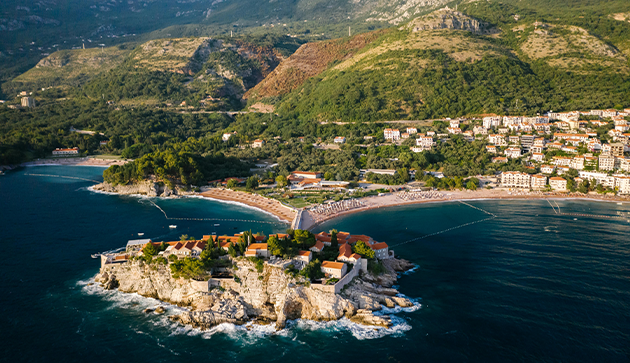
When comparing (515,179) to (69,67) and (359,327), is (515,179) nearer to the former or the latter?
(359,327)

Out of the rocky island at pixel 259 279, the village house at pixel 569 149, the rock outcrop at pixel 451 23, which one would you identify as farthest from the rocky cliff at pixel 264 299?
the rock outcrop at pixel 451 23

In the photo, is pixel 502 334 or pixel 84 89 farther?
pixel 84 89

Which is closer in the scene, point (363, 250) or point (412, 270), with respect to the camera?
point (363, 250)

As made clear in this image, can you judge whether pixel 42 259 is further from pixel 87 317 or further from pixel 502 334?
pixel 502 334

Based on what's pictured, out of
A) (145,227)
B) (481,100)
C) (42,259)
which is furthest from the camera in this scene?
(481,100)

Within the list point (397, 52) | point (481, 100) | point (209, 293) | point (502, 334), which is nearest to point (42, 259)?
point (209, 293)

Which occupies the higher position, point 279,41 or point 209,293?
point 279,41

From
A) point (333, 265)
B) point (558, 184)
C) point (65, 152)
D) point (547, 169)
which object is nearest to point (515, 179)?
point (558, 184)

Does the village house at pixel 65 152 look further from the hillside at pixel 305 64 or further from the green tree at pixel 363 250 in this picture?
the green tree at pixel 363 250

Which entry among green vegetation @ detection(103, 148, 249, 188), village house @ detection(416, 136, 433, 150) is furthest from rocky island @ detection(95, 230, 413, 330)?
village house @ detection(416, 136, 433, 150)
